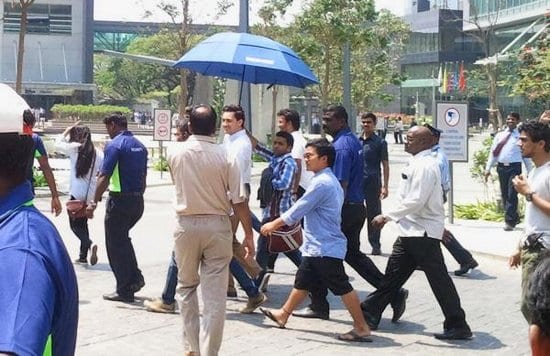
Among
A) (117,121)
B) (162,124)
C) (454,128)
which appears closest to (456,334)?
(117,121)

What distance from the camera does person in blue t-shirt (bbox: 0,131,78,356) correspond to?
190 centimetres

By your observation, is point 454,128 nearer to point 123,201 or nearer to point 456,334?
point 123,201

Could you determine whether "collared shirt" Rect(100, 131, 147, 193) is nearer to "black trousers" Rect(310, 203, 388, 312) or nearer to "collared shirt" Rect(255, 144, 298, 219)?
"collared shirt" Rect(255, 144, 298, 219)

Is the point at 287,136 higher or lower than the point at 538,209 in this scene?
higher

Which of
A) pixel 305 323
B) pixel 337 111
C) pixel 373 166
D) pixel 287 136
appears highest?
pixel 337 111

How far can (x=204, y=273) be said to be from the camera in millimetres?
6117

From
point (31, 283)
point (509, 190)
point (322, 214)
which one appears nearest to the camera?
point (31, 283)

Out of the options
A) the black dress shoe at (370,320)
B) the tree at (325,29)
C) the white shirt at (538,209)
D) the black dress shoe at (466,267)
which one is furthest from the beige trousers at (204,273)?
the tree at (325,29)

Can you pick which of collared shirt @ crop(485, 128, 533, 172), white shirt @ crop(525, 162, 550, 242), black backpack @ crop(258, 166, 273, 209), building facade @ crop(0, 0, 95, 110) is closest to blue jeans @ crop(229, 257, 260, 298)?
black backpack @ crop(258, 166, 273, 209)

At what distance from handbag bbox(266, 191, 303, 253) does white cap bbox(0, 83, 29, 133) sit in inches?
238

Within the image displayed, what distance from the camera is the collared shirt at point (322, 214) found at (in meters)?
6.88

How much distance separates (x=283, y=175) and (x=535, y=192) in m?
2.72

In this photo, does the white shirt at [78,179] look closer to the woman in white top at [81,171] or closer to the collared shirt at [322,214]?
the woman in white top at [81,171]

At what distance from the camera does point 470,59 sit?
93.3 m
